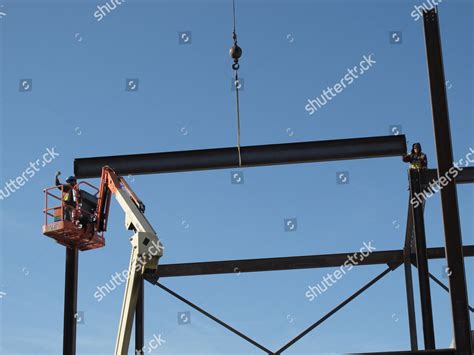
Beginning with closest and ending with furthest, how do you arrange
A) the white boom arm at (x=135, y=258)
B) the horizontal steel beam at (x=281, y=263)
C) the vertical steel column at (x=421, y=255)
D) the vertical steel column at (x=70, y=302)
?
the white boom arm at (x=135, y=258), the vertical steel column at (x=421, y=255), the vertical steel column at (x=70, y=302), the horizontal steel beam at (x=281, y=263)

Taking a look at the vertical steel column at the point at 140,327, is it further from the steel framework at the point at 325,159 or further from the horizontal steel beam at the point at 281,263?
the horizontal steel beam at the point at 281,263

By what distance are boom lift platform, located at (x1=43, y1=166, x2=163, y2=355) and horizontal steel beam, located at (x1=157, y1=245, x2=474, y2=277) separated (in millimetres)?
5161

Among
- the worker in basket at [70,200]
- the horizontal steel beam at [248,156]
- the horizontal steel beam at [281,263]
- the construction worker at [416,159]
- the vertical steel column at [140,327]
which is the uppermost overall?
the horizontal steel beam at [248,156]

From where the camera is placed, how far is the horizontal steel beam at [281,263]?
23.3 metres

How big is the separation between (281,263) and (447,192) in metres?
9.97

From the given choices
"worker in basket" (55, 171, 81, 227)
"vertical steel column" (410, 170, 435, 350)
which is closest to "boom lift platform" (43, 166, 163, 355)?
"worker in basket" (55, 171, 81, 227)

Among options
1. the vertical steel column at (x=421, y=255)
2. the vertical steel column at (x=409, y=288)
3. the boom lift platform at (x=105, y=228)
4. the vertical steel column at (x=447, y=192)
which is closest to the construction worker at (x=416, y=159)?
the vertical steel column at (x=421, y=255)

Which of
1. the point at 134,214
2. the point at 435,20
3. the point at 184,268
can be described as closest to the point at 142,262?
the point at 134,214

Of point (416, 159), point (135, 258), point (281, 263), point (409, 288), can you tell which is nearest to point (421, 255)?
point (416, 159)

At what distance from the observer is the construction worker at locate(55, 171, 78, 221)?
1881 centimetres

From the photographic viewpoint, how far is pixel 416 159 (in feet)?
66.3

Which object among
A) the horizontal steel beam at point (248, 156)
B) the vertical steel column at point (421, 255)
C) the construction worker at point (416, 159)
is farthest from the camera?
the horizontal steel beam at point (248, 156)

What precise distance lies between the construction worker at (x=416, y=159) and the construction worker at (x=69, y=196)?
28.5 ft

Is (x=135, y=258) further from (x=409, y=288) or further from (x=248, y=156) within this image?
(x=409, y=288)
